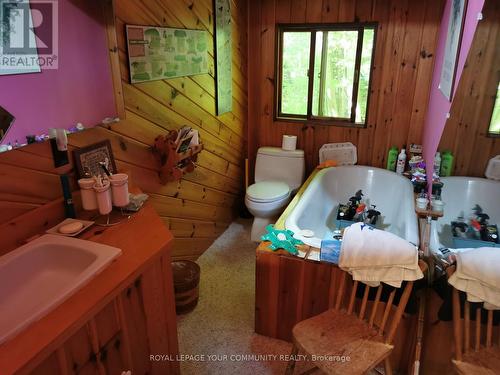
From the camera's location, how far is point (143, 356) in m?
1.52

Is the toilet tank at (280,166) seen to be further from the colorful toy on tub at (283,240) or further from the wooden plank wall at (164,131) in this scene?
the colorful toy on tub at (283,240)

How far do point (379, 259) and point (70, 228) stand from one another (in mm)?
1303

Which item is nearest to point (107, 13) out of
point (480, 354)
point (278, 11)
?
point (278, 11)

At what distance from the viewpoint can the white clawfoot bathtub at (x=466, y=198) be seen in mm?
2520

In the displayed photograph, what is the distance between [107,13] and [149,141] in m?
0.72

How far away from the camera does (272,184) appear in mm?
3271

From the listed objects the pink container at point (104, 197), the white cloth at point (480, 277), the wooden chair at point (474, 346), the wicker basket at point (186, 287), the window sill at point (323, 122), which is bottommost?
the wicker basket at point (186, 287)

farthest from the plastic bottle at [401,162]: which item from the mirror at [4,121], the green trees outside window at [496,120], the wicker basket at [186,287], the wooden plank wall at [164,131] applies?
the mirror at [4,121]

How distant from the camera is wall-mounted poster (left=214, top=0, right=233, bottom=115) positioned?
278 cm

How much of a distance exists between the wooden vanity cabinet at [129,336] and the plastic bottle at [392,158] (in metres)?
2.33

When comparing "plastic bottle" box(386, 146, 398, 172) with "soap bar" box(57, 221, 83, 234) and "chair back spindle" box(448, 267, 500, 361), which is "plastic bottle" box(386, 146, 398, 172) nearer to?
"chair back spindle" box(448, 267, 500, 361)

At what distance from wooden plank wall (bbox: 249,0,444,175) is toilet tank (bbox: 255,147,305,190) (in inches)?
7.1

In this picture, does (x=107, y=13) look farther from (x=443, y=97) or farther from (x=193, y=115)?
(x=443, y=97)

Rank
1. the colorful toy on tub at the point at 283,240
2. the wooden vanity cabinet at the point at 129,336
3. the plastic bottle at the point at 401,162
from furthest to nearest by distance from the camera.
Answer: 1. the plastic bottle at the point at 401,162
2. the colorful toy on tub at the point at 283,240
3. the wooden vanity cabinet at the point at 129,336
